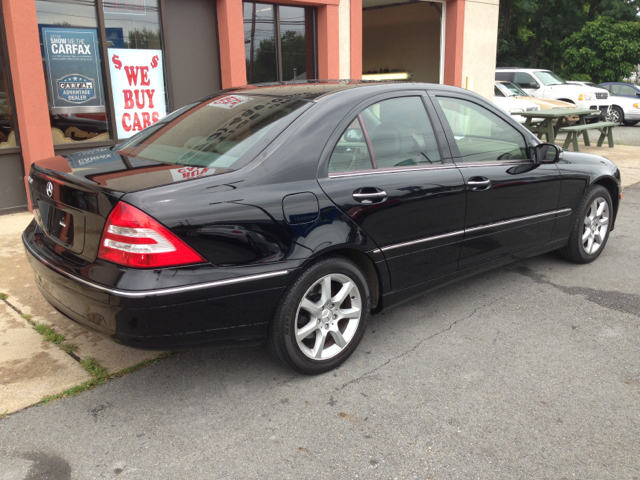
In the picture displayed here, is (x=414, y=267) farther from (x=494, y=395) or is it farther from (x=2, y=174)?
(x=2, y=174)

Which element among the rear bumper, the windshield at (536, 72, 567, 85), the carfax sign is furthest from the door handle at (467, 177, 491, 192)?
the windshield at (536, 72, 567, 85)

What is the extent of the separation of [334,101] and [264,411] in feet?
5.82

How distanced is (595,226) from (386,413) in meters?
3.28

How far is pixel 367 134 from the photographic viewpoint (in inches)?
135

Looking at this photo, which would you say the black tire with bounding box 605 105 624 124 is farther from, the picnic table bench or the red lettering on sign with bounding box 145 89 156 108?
the red lettering on sign with bounding box 145 89 156 108

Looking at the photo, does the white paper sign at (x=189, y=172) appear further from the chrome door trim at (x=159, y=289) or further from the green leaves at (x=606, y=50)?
the green leaves at (x=606, y=50)

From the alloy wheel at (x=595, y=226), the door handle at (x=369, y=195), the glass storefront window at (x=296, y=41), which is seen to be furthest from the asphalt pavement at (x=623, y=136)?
the door handle at (x=369, y=195)

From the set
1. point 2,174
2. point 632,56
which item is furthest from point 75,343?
point 632,56

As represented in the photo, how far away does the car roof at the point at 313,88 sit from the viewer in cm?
351

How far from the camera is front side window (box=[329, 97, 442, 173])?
3.30 metres

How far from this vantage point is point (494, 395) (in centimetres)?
304

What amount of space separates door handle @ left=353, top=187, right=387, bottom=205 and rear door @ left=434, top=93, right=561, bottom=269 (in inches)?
30.5

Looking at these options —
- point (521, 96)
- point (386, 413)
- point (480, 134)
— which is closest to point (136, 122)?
point (480, 134)

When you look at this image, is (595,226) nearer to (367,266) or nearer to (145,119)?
(367,266)
